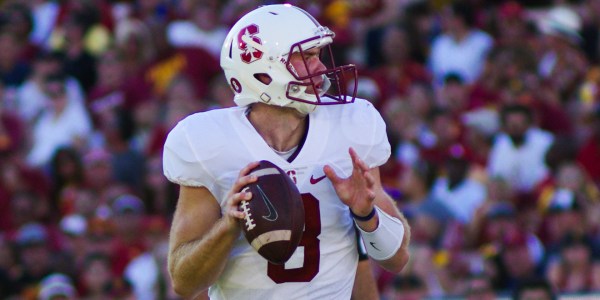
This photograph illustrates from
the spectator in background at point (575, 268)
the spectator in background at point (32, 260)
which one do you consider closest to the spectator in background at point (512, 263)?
the spectator in background at point (575, 268)

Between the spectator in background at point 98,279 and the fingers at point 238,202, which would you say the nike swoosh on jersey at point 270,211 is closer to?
the fingers at point 238,202

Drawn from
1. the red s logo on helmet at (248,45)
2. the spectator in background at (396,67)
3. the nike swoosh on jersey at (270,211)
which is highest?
the red s logo on helmet at (248,45)

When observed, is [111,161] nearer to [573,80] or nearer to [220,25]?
[220,25]

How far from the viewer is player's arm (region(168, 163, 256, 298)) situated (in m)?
3.61

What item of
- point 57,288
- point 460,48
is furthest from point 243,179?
point 460,48

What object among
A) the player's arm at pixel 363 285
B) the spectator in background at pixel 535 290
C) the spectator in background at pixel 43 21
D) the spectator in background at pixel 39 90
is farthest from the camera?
the spectator in background at pixel 43 21

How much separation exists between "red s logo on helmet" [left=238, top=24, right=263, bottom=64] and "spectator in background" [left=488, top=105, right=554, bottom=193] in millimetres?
4607

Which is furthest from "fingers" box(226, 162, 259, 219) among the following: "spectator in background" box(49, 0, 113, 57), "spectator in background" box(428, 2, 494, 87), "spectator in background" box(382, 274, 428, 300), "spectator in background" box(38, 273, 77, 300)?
"spectator in background" box(49, 0, 113, 57)

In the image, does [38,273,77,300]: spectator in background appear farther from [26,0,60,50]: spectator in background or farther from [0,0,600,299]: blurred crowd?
[26,0,60,50]: spectator in background

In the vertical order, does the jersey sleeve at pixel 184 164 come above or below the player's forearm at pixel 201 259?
above

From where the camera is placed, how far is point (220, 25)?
10648 millimetres

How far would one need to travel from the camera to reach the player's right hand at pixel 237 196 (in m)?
3.55

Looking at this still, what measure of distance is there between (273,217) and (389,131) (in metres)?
5.44

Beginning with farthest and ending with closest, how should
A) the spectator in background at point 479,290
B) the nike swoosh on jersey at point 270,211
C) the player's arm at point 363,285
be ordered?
1. the spectator in background at point 479,290
2. the player's arm at point 363,285
3. the nike swoosh on jersey at point 270,211
